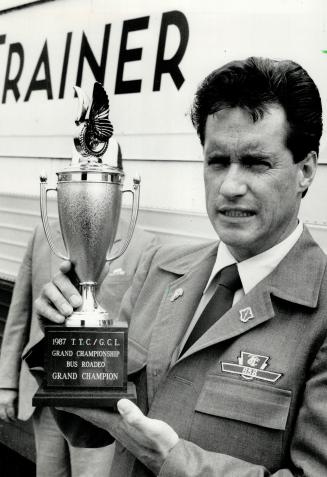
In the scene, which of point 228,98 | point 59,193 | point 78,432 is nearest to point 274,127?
point 228,98

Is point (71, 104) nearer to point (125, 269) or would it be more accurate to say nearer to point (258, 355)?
point (125, 269)

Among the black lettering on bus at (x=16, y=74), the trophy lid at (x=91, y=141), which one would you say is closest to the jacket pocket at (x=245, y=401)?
the trophy lid at (x=91, y=141)

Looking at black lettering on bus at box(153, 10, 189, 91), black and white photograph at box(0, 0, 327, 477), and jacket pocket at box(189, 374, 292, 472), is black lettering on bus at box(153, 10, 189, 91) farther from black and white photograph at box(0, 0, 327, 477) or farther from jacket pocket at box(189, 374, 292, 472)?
jacket pocket at box(189, 374, 292, 472)

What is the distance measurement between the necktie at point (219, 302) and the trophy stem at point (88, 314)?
0.77 ft

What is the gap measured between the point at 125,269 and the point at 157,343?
0.87 meters

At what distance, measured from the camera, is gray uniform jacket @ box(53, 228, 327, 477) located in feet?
3.87

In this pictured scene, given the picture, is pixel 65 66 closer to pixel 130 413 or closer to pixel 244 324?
pixel 244 324

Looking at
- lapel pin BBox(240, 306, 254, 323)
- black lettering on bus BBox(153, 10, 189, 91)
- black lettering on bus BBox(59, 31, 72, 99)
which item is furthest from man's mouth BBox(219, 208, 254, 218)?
black lettering on bus BBox(59, 31, 72, 99)

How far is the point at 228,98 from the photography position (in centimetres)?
137

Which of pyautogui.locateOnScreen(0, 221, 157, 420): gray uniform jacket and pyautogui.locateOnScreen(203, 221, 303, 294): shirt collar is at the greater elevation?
pyautogui.locateOnScreen(203, 221, 303, 294): shirt collar

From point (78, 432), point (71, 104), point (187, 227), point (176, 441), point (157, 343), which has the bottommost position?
point (78, 432)

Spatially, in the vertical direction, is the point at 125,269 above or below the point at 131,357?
above

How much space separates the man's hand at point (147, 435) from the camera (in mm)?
1177

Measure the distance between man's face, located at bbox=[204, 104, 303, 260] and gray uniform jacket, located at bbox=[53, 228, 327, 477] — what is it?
101 mm
